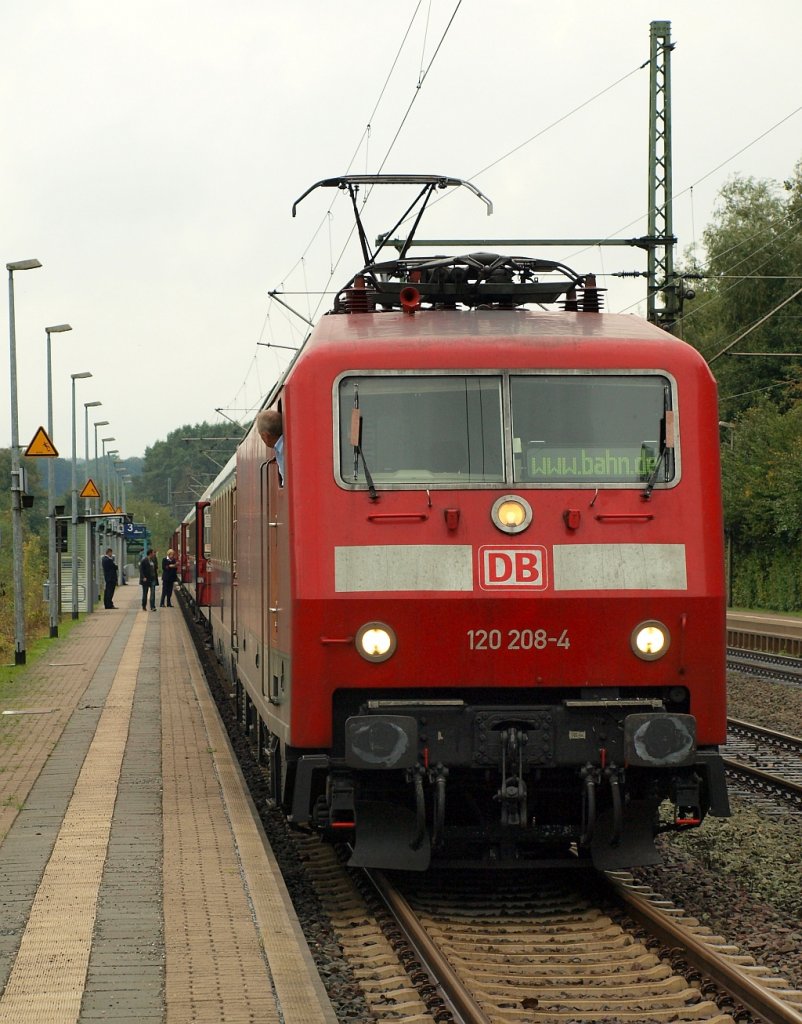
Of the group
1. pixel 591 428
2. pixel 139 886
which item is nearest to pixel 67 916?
pixel 139 886

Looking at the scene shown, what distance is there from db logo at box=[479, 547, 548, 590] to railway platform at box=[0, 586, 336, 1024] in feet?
6.12

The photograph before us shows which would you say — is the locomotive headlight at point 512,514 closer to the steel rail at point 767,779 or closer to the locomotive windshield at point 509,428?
the locomotive windshield at point 509,428

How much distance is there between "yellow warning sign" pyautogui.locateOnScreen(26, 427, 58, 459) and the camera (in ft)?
75.8

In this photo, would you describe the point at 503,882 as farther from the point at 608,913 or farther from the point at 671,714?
the point at 671,714

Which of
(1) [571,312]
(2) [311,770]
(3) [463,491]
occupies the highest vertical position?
(1) [571,312]

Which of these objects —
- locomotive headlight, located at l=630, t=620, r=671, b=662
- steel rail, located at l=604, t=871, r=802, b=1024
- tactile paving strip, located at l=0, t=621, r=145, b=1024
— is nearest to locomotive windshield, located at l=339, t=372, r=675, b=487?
locomotive headlight, located at l=630, t=620, r=671, b=662

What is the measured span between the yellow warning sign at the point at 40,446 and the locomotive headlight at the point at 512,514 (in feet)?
54.3

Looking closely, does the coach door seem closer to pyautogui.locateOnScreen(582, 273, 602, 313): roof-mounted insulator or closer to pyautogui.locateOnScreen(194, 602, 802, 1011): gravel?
pyautogui.locateOnScreen(194, 602, 802, 1011): gravel

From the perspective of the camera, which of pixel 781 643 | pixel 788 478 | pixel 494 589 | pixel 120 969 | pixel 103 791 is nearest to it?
pixel 120 969

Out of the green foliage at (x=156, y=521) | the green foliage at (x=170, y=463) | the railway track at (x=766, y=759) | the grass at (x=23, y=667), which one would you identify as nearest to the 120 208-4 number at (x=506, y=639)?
the railway track at (x=766, y=759)

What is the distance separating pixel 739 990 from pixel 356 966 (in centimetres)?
176

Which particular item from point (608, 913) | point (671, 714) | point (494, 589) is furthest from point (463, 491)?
point (608, 913)

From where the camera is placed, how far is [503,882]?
8602 millimetres

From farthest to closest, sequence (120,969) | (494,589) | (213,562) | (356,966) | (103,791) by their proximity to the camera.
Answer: (213,562) → (103,791) → (494,589) → (356,966) → (120,969)
